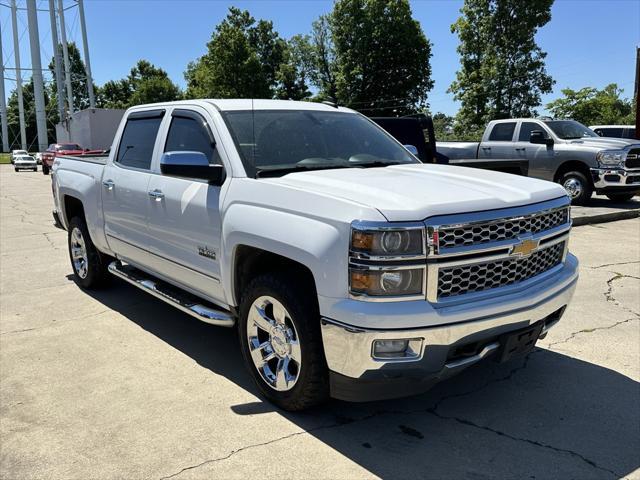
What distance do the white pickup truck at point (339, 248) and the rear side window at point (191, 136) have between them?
16 millimetres

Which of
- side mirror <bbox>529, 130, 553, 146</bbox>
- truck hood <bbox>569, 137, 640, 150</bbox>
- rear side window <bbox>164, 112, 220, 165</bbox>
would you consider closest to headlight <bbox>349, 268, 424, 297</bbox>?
rear side window <bbox>164, 112, 220, 165</bbox>

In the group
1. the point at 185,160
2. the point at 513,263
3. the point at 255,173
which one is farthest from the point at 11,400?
the point at 513,263

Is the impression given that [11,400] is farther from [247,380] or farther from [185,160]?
[185,160]

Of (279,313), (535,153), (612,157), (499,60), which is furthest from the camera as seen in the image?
(499,60)

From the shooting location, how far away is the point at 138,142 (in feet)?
16.8

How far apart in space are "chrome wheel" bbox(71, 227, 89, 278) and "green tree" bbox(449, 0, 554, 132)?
33.9 meters

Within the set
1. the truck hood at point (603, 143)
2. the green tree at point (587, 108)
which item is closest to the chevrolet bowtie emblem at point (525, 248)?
the truck hood at point (603, 143)

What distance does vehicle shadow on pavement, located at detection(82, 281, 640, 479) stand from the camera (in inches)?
115

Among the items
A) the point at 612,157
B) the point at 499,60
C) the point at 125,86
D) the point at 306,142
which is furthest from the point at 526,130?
the point at 125,86

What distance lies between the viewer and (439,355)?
113 inches

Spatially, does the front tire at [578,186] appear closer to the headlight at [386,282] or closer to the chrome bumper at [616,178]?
the chrome bumper at [616,178]

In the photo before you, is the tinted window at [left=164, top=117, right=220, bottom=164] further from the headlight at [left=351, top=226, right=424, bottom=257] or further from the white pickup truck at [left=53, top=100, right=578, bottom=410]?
the headlight at [left=351, top=226, right=424, bottom=257]

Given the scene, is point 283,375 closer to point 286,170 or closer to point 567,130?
point 286,170

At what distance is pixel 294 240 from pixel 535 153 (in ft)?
38.6
